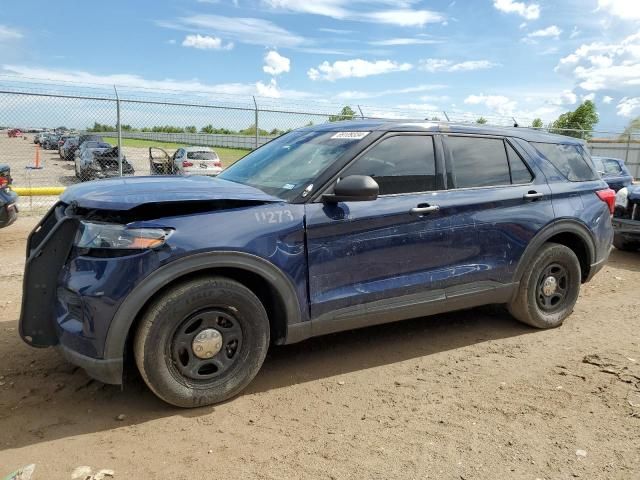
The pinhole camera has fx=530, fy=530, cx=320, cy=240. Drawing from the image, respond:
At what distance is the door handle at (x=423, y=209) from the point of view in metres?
3.74

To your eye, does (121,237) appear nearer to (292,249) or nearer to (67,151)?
(292,249)

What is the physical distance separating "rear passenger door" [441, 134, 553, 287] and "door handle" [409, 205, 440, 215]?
12 centimetres

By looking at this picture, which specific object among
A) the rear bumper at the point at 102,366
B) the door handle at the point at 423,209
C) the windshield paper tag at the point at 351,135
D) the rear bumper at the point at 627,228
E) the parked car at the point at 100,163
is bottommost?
the rear bumper at the point at 102,366

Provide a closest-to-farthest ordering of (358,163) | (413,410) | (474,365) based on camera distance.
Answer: (413,410), (358,163), (474,365)

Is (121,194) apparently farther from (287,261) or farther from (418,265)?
(418,265)

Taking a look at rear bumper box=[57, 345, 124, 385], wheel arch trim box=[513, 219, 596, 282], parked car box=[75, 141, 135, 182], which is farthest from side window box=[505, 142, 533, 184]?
parked car box=[75, 141, 135, 182]

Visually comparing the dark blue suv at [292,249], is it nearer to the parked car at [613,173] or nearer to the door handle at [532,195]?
the door handle at [532,195]

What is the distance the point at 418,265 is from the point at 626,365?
1791 mm

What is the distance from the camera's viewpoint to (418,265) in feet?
12.5

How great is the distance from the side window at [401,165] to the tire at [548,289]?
1.31 metres

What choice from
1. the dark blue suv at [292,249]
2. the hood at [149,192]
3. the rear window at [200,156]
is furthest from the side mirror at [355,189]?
the rear window at [200,156]

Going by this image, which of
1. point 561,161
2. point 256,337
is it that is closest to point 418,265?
point 256,337

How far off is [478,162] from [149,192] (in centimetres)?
258

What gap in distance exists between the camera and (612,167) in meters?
13.1
